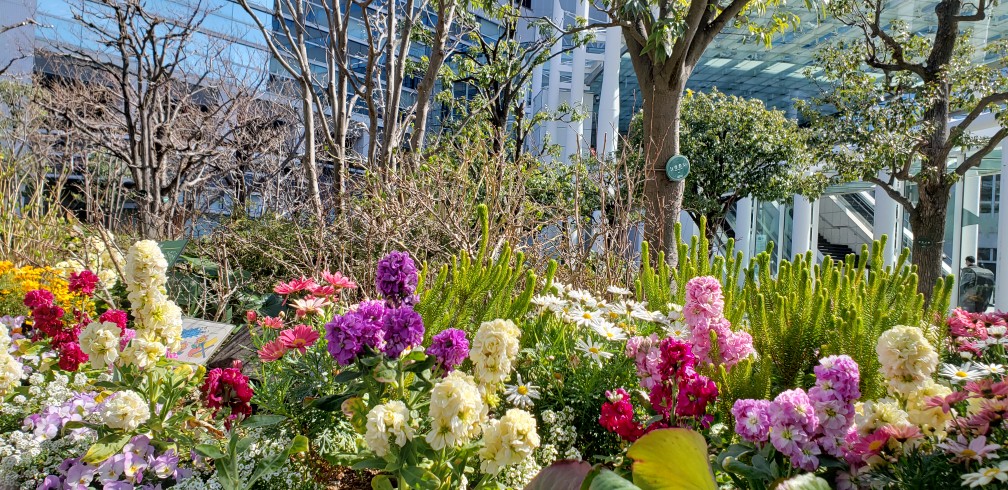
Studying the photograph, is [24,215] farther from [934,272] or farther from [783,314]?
[934,272]

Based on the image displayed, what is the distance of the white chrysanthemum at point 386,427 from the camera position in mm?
1390

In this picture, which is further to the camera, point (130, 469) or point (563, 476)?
point (130, 469)

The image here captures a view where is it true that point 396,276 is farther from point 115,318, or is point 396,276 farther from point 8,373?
point 8,373

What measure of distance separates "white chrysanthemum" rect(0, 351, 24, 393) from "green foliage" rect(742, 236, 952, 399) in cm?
270

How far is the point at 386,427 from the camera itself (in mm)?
1411

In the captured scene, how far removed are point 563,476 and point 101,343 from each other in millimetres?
1449

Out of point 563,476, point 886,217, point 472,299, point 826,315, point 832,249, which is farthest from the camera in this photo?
point 832,249

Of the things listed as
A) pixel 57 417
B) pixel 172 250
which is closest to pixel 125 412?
pixel 57 417

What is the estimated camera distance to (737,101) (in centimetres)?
1405

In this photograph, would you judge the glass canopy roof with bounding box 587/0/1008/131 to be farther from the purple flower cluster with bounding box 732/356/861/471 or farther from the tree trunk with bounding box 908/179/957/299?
the purple flower cluster with bounding box 732/356/861/471

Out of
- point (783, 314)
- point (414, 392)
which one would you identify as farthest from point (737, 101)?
point (414, 392)

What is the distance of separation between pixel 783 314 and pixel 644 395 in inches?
33.2

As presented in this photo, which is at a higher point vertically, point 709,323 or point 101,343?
point 709,323

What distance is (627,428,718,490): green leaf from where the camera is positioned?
115 centimetres
